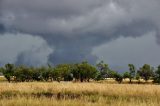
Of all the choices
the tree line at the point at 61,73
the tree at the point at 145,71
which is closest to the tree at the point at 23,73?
the tree line at the point at 61,73

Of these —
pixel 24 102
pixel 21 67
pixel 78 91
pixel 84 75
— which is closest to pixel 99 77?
pixel 84 75

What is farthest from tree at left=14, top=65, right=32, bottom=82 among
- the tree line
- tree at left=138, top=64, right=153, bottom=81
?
tree at left=138, top=64, right=153, bottom=81

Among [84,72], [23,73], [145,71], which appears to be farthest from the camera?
[145,71]

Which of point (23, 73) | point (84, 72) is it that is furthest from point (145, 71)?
point (23, 73)

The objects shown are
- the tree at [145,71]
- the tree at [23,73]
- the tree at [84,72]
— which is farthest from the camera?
the tree at [145,71]

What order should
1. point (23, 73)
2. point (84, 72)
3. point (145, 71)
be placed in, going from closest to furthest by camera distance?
1. point (23, 73)
2. point (84, 72)
3. point (145, 71)

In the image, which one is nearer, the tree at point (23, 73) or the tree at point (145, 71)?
the tree at point (23, 73)

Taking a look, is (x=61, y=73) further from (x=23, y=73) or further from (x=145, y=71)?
(x=145, y=71)

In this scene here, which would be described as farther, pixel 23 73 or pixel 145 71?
pixel 145 71

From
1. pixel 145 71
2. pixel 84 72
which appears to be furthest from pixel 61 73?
pixel 145 71

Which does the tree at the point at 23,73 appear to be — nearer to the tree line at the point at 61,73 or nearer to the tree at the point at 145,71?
the tree line at the point at 61,73

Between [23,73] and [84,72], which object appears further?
[84,72]

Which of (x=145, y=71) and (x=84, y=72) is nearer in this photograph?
(x=84, y=72)

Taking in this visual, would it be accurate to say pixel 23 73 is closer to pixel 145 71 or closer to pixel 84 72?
pixel 84 72
